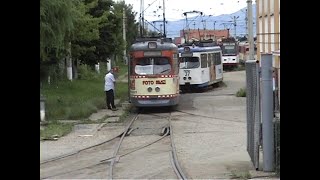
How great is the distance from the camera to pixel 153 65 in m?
23.0

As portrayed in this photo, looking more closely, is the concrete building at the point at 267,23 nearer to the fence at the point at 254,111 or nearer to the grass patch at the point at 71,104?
the grass patch at the point at 71,104

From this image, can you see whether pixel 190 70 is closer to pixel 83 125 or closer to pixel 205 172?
pixel 83 125

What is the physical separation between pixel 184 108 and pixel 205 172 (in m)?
14.0

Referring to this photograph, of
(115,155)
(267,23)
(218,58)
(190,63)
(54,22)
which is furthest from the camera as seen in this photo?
(218,58)

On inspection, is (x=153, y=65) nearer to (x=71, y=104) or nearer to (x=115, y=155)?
(x=71, y=104)

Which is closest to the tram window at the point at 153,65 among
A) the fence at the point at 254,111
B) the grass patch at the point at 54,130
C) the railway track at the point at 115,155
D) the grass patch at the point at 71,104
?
the grass patch at the point at 71,104

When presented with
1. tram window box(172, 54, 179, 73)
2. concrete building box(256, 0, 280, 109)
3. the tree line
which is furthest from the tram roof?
concrete building box(256, 0, 280, 109)

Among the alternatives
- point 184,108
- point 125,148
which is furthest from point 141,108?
point 125,148

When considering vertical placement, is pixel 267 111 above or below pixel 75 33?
below

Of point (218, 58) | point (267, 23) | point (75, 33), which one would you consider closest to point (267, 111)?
point (267, 23)

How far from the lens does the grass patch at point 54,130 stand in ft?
55.3

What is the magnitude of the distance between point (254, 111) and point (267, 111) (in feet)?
2.14

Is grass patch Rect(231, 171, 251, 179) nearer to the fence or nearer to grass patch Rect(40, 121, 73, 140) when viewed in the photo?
the fence
